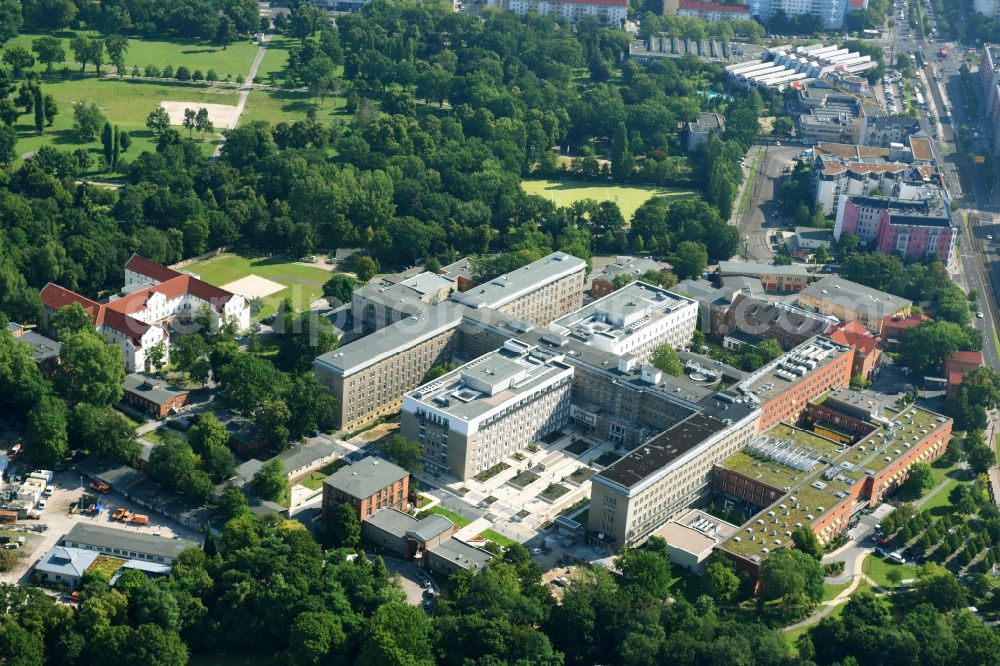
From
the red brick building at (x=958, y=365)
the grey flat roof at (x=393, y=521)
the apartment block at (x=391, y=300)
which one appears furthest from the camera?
the apartment block at (x=391, y=300)

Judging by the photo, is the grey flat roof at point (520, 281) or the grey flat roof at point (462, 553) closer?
the grey flat roof at point (462, 553)

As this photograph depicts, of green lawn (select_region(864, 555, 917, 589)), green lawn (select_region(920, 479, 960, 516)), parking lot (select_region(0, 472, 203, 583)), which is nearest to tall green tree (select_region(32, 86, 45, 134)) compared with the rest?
parking lot (select_region(0, 472, 203, 583))

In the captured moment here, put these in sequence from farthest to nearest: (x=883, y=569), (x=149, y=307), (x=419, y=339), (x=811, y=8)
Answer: (x=811, y=8) → (x=149, y=307) → (x=419, y=339) → (x=883, y=569)

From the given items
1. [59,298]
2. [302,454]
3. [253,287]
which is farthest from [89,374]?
[253,287]

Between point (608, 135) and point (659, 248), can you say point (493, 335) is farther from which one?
point (608, 135)

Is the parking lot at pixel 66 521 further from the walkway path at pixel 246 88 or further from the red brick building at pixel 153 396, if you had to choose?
the walkway path at pixel 246 88

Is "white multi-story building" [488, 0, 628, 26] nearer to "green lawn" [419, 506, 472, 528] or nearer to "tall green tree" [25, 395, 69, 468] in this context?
"green lawn" [419, 506, 472, 528]

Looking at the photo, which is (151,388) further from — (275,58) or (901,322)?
(275,58)

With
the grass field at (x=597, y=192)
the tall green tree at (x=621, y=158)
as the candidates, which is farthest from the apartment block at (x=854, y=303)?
the tall green tree at (x=621, y=158)
